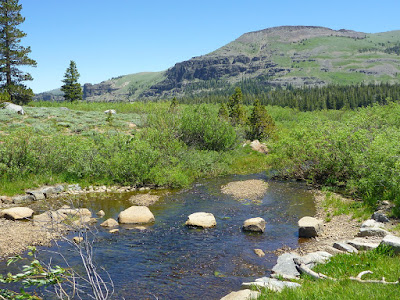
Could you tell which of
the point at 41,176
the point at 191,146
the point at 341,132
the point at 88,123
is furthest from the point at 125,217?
the point at 88,123

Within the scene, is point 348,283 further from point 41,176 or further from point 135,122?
point 135,122

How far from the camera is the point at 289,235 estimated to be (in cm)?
1716

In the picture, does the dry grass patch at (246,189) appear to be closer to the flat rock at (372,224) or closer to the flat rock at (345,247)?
the flat rock at (372,224)

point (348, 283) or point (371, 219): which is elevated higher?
point (348, 283)

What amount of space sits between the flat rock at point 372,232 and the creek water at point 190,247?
3.14 m

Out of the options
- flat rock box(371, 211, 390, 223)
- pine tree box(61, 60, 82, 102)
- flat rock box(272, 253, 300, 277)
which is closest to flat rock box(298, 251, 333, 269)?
flat rock box(272, 253, 300, 277)

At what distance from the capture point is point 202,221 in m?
18.6

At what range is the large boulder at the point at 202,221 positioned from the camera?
18.4 m

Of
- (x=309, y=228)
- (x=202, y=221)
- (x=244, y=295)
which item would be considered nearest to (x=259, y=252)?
(x=309, y=228)

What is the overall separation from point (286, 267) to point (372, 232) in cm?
514

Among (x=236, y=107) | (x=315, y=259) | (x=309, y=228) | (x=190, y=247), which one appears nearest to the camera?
(x=315, y=259)

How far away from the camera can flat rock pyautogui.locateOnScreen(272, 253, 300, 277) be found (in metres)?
11.6

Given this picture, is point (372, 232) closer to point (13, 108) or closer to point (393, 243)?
point (393, 243)

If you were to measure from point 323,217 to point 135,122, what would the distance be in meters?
40.5
